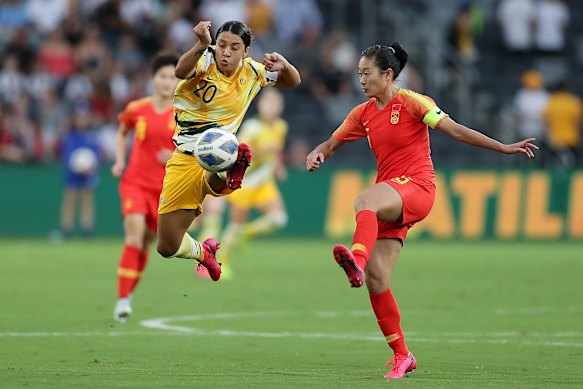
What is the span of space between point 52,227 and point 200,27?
54.6 ft

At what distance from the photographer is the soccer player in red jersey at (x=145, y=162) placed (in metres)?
12.7

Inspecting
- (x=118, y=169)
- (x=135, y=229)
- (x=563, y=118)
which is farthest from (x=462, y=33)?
(x=135, y=229)

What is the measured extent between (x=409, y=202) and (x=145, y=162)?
468 centimetres

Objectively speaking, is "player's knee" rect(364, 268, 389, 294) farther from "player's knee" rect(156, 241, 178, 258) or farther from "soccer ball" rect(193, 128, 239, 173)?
"player's knee" rect(156, 241, 178, 258)

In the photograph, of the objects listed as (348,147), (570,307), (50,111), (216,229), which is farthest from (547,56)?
(570,307)

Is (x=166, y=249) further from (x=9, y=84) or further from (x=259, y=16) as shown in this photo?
(x=259, y=16)

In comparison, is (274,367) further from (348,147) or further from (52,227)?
(348,147)

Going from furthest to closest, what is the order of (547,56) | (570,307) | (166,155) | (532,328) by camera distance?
(547,56) → (570,307) → (166,155) → (532,328)

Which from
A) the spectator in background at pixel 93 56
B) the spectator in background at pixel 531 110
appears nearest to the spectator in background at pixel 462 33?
the spectator in background at pixel 531 110

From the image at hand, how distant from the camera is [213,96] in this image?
10.0m

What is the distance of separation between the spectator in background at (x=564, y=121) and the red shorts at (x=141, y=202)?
633 inches

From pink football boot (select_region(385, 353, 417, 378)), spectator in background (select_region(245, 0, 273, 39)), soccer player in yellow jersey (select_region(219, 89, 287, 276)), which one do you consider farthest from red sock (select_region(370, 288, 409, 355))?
spectator in background (select_region(245, 0, 273, 39))

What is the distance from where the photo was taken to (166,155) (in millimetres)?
13039

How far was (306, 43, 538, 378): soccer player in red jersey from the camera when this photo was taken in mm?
8859
